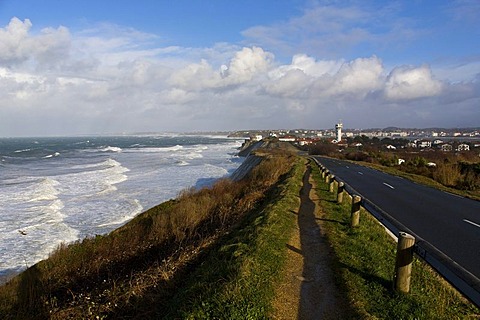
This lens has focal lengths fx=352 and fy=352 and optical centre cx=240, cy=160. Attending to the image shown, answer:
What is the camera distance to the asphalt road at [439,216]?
736 centimetres

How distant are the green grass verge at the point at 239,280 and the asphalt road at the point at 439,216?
11.2ft

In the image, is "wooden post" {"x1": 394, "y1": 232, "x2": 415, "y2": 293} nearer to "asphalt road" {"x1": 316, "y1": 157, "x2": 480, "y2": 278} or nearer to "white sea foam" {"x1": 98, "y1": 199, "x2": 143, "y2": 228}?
"asphalt road" {"x1": 316, "y1": 157, "x2": 480, "y2": 278}

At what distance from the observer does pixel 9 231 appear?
671 inches

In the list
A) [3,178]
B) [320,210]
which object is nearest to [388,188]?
[320,210]

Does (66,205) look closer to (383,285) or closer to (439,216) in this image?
(439,216)

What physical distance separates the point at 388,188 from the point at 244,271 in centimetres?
1380

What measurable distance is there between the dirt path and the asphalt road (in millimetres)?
2568

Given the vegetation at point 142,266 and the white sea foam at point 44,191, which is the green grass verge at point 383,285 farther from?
the white sea foam at point 44,191

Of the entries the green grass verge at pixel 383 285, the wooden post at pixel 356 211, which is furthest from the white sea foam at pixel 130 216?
the green grass verge at pixel 383 285

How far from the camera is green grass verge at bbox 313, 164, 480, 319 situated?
462 cm

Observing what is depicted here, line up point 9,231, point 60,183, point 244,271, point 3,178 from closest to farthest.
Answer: point 244,271 → point 9,231 → point 60,183 → point 3,178

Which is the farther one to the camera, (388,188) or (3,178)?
(3,178)

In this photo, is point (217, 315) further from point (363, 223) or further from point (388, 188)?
point (388, 188)

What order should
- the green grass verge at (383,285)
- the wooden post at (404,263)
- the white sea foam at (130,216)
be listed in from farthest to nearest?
the white sea foam at (130,216) → the wooden post at (404,263) → the green grass verge at (383,285)
